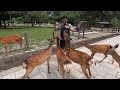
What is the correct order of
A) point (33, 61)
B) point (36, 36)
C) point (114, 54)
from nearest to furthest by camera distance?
point (33, 61)
point (114, 54)
point (36, 36)

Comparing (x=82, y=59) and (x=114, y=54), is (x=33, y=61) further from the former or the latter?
(x=114, y=54)

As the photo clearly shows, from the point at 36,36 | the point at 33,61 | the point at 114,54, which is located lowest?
the point at 36,36

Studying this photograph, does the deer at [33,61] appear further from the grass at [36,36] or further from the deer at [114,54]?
the grass at [36,36]

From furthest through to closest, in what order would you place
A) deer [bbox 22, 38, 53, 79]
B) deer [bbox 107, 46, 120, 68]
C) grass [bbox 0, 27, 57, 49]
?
1. grass [bbox 0, 27, 57, 49]
2. deer [bbox 107, 46, 120, 68]
3. deer [bbox 22, 38, 53, 79]

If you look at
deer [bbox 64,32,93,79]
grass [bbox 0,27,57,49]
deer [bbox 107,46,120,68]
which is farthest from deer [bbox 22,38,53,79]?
grass [bbox 0,27,57,49]

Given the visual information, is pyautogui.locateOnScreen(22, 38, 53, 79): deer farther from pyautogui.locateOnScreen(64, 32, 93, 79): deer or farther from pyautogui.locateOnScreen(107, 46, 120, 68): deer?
pyautogui.locateOnScreen(107, 46, 120, 68): deer

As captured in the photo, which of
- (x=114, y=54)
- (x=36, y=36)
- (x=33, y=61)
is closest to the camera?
(x=33, y=61)

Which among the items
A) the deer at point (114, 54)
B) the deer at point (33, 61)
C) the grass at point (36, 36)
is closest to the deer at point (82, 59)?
the deer at point (33, 61)

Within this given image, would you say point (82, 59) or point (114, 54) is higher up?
point (82, 59)

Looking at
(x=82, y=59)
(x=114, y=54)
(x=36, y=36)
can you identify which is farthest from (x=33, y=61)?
(x=36, y=36)
